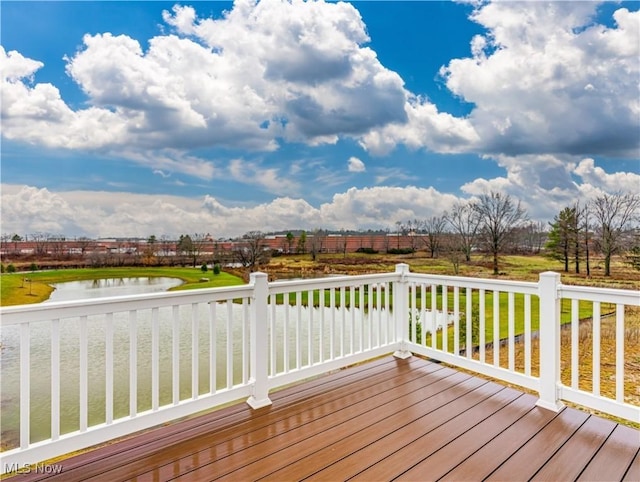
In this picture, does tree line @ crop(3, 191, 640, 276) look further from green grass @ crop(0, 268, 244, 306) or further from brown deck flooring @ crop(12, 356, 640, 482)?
brown deck flooring @ crop(12, 356, 640, 482)

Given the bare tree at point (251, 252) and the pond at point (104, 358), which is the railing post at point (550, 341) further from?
the bare tree at point (251, 252)

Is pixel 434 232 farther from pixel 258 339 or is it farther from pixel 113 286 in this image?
pixel 113 286

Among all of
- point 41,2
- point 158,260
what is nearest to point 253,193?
point 158,260

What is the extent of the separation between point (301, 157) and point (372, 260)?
12.2 ft

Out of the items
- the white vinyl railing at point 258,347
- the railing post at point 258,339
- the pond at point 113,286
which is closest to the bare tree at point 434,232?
the white vinyl railing at point 258,347

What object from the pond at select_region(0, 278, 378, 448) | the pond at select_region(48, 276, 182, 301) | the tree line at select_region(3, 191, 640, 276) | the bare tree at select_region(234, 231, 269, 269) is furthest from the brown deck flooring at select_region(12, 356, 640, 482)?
the tree line at select_region(3, 191, 640, 276)

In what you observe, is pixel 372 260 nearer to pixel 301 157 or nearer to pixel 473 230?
pixel 473 230

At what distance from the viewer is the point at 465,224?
7008 mm

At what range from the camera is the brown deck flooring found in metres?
1.83

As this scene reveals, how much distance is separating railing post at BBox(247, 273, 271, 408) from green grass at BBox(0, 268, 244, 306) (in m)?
1.58

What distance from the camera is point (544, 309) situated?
2.60 metres

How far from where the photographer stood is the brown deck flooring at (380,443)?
183cm

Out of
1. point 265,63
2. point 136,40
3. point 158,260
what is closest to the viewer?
point 158,260

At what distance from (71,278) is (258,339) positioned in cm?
357
